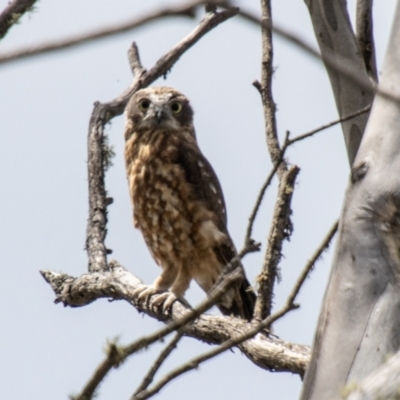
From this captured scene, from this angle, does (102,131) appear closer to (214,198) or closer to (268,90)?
(214,198)

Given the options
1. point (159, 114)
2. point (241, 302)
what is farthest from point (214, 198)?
point (159, 114)

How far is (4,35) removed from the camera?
2352 millimetres

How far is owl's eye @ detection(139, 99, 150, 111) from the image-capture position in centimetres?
744

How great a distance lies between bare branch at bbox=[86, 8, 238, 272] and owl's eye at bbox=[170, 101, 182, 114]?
39.2 inches

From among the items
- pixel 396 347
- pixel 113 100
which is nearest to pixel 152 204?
pixel 113 100

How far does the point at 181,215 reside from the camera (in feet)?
21.1

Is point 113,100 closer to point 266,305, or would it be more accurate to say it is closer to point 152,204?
point 152,204

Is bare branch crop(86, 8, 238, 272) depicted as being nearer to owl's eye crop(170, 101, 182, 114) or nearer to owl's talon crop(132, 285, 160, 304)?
owl's talon crop(132, 285, 160, 304)

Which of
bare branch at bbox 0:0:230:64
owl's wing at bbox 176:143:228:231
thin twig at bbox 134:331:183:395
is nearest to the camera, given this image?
bare branch at bbox 0:0:230:64

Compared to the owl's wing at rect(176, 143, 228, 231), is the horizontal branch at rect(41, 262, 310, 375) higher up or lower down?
lower down

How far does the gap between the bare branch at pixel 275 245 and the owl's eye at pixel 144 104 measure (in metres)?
3.55

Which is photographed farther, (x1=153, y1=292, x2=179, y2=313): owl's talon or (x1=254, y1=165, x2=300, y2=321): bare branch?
(x1=153, y1=292, x2=179, y2=313): owl's talon

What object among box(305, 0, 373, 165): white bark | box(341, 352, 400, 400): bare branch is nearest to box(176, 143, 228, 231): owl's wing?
box(305, 0, 373, 165): white bark

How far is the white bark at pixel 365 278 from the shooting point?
2.17 metres
